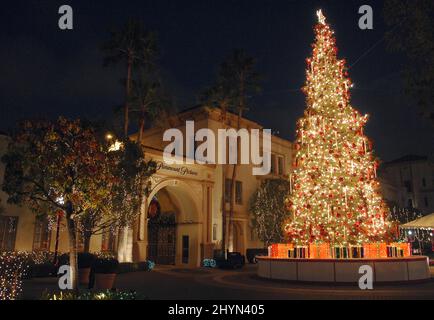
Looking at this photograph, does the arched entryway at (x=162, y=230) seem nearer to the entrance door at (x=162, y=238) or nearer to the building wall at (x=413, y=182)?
the entrance door at (x=162, y=238)

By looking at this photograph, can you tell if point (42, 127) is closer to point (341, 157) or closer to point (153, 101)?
point (341, 157)

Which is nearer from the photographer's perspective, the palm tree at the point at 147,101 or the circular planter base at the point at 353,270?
the circular planter base at the point at 353,270

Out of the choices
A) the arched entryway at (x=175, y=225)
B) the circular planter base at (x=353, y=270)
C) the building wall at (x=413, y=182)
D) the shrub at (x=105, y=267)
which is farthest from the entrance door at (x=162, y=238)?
the building wall at (x=413, y=182)

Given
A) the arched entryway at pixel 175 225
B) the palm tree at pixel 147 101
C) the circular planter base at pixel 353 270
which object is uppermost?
the palm tree at pixel 147 101

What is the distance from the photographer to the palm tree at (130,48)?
80.9ft

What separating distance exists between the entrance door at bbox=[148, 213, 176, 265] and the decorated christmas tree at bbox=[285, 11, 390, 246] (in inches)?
546

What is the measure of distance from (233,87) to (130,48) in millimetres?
9713

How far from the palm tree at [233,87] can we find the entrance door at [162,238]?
487cm

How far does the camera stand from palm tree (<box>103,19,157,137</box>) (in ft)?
80.9

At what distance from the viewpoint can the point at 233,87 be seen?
1232 inches

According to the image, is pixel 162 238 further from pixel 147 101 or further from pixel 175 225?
pixel 147 101

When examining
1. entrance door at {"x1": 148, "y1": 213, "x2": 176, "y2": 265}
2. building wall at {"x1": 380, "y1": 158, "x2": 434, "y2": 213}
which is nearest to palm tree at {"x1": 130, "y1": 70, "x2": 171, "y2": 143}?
entrance door at {"x1": 148, "y1": 213, "x2": 176, "y2": 265}

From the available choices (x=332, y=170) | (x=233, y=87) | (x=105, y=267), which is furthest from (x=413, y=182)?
(x=105, y=267)
